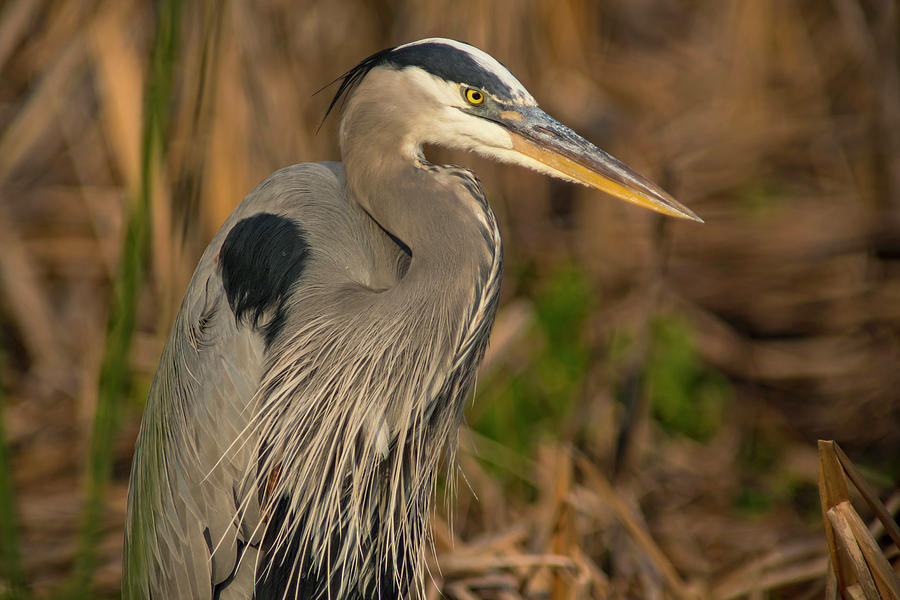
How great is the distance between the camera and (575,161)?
1444 mm

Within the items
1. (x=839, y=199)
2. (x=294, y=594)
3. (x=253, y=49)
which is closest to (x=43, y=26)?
(x=253, y=49)

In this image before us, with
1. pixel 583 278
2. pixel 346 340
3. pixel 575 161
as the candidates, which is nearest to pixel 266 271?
pixel 346 340

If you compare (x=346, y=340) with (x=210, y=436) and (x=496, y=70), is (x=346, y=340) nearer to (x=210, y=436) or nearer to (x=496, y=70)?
(x=210, y=436)

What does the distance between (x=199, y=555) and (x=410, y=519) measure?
38 centimetres

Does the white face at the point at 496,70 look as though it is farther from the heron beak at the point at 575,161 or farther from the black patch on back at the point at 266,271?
the black patch on back at the point at 266,271

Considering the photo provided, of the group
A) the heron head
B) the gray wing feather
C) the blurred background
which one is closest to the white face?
the heron head

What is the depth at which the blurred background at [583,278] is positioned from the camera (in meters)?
2.33

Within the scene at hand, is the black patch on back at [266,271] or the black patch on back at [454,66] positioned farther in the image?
the black patch on back at [266,271]

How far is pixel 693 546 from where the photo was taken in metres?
2.47

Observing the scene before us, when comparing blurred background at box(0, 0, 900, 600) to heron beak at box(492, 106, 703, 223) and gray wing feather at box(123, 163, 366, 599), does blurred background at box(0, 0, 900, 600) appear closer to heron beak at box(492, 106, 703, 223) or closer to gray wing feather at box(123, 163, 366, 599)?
gray wing feather at box(123, 163, 366, 599)

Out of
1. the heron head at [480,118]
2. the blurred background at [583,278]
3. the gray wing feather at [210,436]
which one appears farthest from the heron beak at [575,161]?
the blurred background at [583,278]

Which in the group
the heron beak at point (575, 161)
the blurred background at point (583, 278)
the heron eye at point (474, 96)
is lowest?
the blurred background at point (583, 278)

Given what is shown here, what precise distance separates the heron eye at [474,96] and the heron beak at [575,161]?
1.6 inches

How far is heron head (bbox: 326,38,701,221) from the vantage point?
1.42 meters
